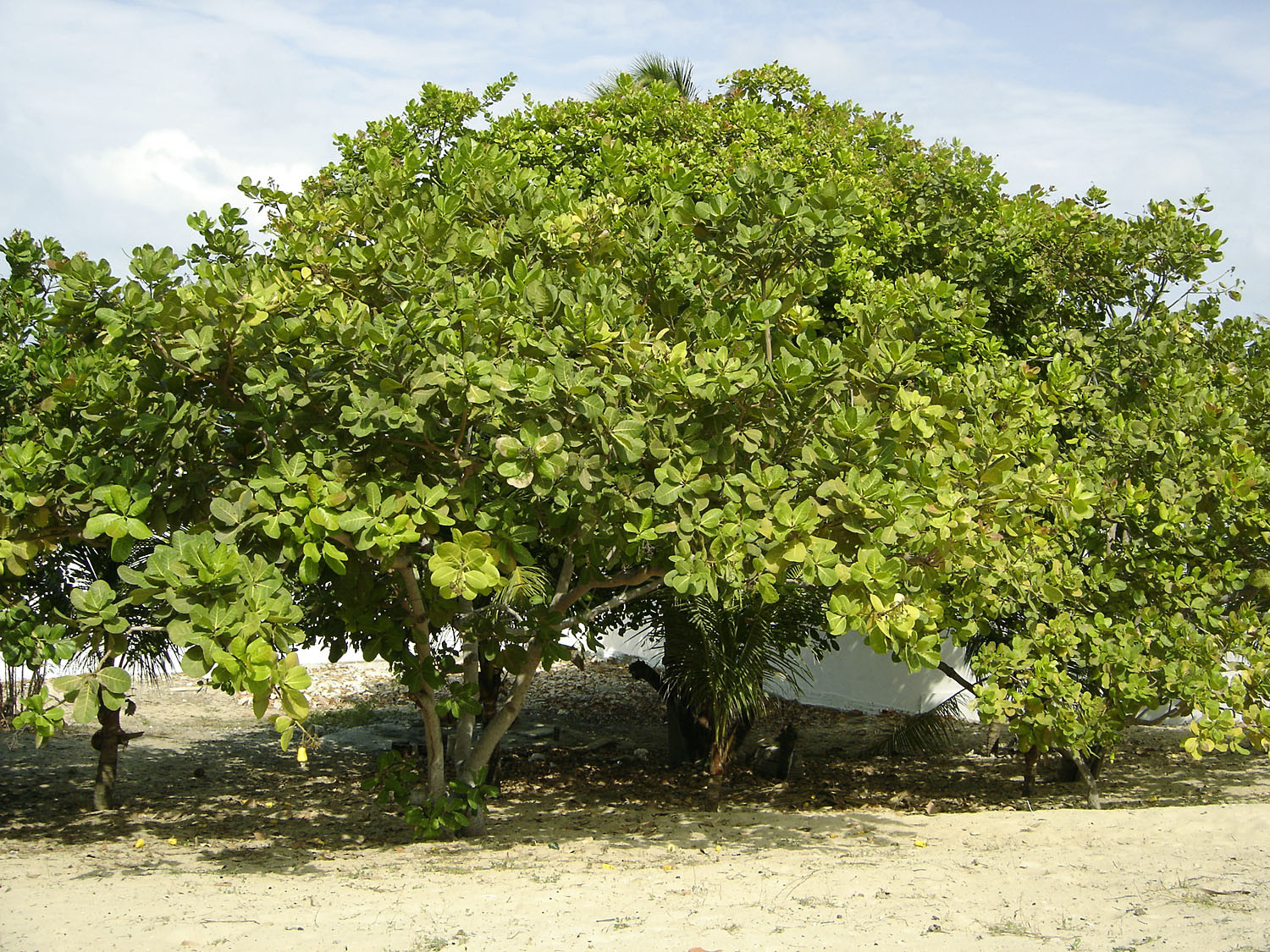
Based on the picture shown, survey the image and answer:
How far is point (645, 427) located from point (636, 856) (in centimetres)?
284

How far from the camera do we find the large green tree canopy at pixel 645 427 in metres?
5.12

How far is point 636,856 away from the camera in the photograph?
6555 mm

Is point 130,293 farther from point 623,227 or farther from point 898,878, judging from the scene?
point 898,878

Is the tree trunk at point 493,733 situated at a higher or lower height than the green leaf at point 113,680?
lower

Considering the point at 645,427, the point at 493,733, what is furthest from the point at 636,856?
the point at 645,427

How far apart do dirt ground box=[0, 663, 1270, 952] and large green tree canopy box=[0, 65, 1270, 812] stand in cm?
103

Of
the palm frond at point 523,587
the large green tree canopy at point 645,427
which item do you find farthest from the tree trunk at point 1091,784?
the palm frond at point 523,587

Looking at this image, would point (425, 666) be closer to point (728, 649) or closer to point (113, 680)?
point (113, 680)

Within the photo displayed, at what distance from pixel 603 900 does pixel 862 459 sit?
251 cm

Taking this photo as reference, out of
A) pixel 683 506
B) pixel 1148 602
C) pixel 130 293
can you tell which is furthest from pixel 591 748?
pixel 130 293

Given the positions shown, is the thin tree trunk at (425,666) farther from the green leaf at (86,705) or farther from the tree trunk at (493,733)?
the green leaf at (86,705)

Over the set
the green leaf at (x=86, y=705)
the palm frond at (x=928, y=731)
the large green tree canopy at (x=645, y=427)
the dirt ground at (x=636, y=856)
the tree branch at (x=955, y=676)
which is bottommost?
Result: the dirt ground at (x=636, y=856)

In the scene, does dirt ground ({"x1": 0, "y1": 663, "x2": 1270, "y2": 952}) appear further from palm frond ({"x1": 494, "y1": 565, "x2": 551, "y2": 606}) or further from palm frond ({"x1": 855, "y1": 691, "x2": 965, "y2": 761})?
palm frond ({"x1": 494, "y1": 565, "x2": 551, "y2": 606})

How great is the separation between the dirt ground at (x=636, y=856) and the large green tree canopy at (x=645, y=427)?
3.37 ft
